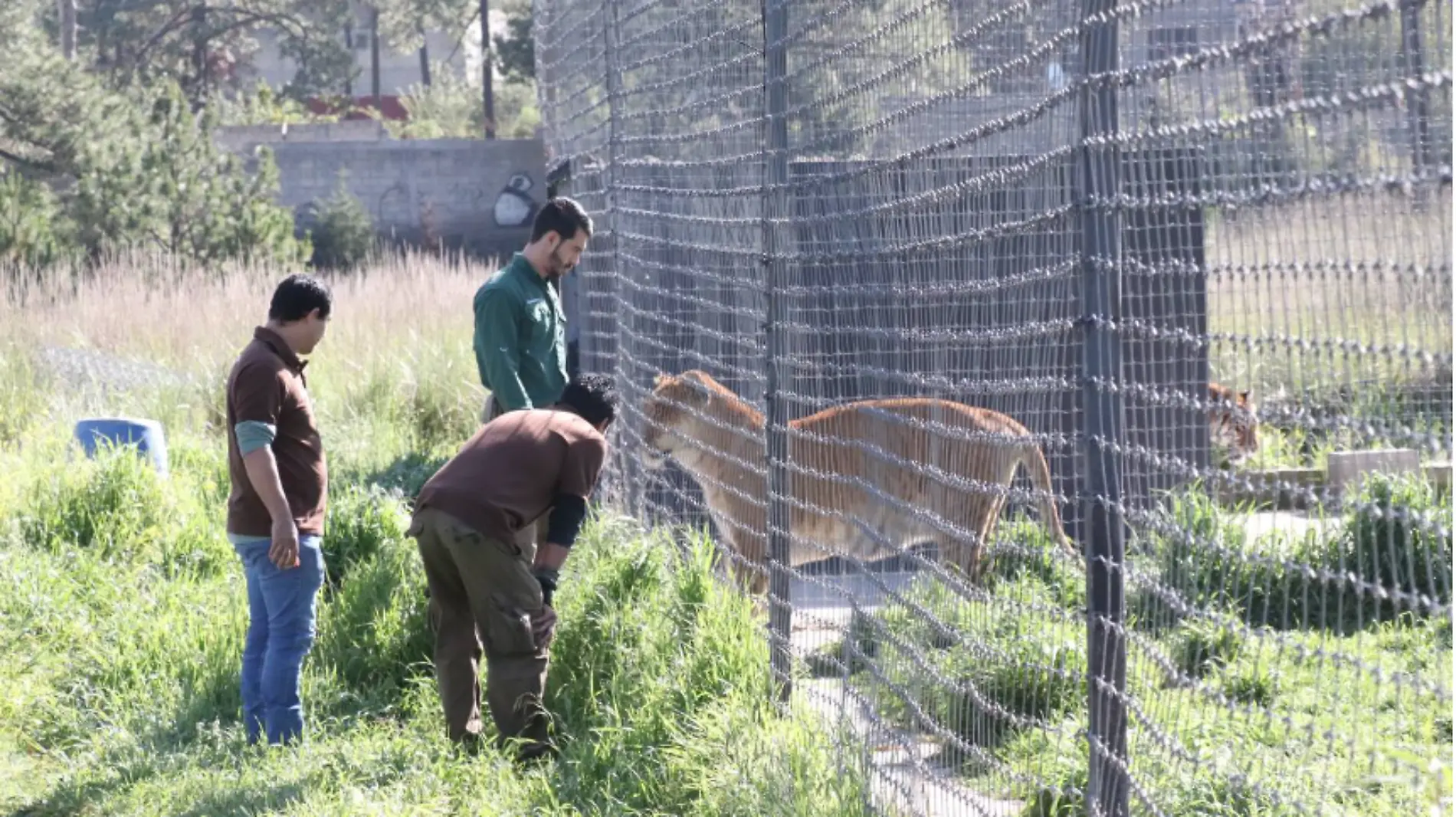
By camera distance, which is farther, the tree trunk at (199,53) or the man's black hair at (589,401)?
the tree trunk at (199,53)

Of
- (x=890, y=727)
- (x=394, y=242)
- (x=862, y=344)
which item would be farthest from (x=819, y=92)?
(x=394, y=242)

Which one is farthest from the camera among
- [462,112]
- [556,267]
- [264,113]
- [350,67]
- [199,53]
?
[350,67]

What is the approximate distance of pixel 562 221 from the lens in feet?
24.4

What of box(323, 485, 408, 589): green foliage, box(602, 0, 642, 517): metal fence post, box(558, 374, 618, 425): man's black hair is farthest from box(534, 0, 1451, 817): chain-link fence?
box(323, 485, 408, 589): green foliage

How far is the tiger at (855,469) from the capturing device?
4164mm

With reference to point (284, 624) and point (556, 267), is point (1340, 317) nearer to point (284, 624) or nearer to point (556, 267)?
point (284, 624)

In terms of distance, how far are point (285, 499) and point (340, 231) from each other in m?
28.6

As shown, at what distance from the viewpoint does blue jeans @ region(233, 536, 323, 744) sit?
6.55m

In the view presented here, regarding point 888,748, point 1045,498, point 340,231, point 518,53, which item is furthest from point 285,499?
point 518,53

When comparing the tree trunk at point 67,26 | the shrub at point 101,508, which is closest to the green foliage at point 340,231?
the tree trunk at point 67,26

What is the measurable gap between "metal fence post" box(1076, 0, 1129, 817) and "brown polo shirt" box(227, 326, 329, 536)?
12.4 feet

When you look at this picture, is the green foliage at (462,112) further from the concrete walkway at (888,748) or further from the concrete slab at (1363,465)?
the concrete slab at (1363,465)

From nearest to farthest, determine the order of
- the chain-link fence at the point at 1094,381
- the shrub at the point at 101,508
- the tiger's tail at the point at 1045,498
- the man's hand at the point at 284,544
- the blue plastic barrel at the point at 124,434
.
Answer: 1. the chain-link fence at the point at 1094,381
2. the tiger's tail at the point at 1045,498
3. the man's hand at the point at 284,544
4. the shrub at the point at 101,508
5. the blue plastic barrel at the point at 124,434

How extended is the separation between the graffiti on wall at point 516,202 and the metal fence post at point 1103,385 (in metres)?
34.2
